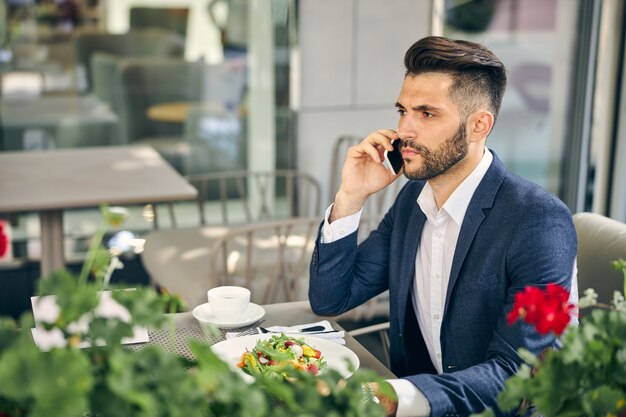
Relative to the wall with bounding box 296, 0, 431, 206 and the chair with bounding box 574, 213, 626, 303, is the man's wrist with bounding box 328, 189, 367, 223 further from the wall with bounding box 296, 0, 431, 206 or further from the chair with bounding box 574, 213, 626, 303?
the wall with bounding box 296, 0, 431, 206

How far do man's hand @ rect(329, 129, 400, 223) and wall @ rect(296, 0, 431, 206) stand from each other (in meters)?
2.25

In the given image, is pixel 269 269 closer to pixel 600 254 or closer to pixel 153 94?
pixel 600 254

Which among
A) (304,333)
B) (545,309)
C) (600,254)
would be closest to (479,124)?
(600,254)

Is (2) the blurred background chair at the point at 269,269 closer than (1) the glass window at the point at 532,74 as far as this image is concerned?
Yes

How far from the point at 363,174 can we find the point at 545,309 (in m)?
1.18

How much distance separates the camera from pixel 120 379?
2.98 ft

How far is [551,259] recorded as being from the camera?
183cm

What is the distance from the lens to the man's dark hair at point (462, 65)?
6.67 feet

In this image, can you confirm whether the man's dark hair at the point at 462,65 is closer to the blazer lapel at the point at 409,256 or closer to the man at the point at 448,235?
the man at the point at 448,235

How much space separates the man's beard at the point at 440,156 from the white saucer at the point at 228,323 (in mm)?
472

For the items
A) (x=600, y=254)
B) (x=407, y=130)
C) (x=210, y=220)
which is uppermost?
(x=407, y=130)

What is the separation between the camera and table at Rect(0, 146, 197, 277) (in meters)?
3.11

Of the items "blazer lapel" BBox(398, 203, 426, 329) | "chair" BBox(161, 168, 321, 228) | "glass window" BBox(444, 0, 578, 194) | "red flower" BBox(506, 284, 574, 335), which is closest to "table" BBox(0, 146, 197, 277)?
"chair" BBox(161, 168, 321, 228)

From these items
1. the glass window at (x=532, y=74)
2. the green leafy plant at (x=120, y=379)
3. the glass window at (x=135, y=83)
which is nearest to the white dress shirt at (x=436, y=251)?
the green leafy plant at (x=120, y=379)
